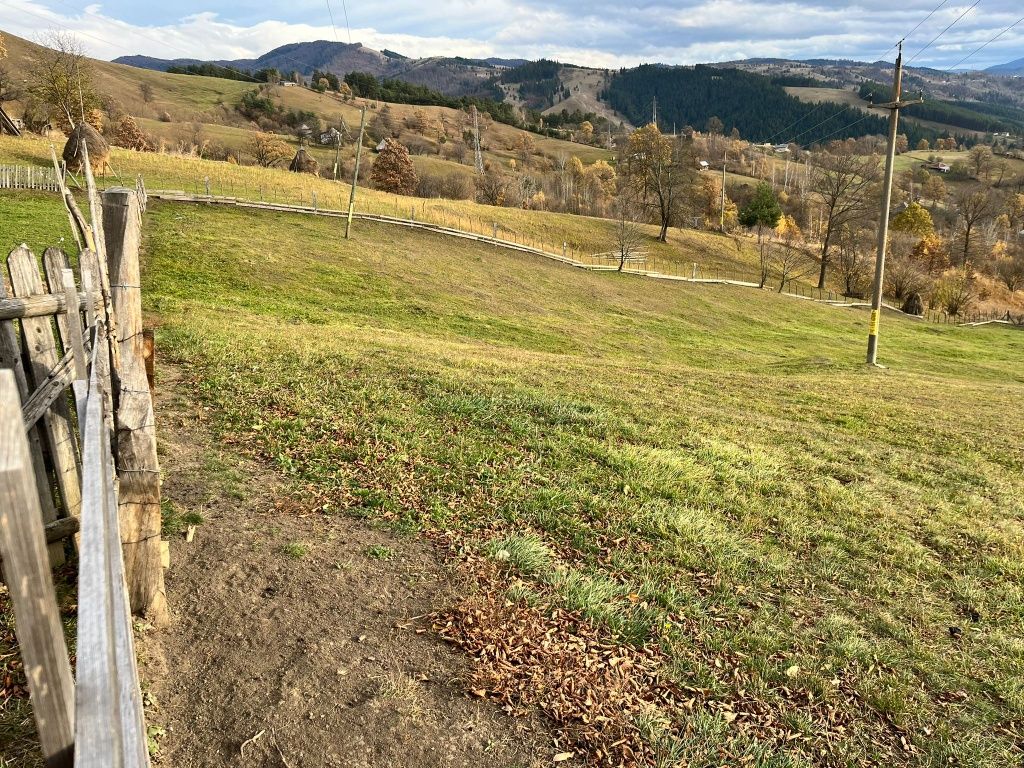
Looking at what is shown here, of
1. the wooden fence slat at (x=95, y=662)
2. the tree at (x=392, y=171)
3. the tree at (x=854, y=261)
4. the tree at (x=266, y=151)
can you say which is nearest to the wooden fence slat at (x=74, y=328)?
the wooden fence slat at (x=95, y=662)

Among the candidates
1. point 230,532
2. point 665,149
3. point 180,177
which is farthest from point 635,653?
point 665,149

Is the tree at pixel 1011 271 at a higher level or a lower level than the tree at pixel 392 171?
lower

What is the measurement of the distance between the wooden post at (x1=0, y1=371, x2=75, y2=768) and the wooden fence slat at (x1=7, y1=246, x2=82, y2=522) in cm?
305

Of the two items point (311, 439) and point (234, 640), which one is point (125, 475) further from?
point (311, 439)

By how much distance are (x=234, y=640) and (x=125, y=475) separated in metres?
1.35

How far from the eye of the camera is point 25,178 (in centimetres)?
2923

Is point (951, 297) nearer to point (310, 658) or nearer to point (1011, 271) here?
point (1011, 271)

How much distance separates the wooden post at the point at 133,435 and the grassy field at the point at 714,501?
83.4 inches

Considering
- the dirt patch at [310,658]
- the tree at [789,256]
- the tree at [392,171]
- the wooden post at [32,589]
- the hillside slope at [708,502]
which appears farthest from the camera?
the tree at [392,171]

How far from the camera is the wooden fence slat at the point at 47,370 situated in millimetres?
4094

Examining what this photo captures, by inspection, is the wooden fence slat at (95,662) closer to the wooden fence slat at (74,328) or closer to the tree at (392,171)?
the wooden fence slat at (74,328)

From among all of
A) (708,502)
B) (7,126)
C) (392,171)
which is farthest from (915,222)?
(7,126)

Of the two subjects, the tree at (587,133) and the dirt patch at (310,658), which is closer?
the dirt patch at (310,658)

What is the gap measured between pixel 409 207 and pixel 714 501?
46997mm
